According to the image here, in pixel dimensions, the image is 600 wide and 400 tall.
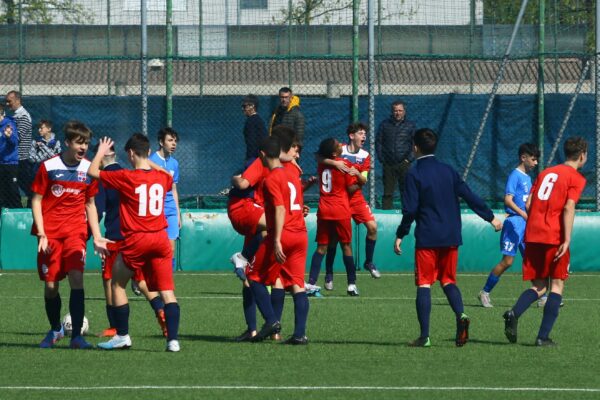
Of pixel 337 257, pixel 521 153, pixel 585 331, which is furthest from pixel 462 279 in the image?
pixel 585 331

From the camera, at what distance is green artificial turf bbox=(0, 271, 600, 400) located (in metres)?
9.03

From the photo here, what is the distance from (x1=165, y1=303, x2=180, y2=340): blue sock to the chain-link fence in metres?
10.1

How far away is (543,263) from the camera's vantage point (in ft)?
38.3

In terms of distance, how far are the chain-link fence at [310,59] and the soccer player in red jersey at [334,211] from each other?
397 cm

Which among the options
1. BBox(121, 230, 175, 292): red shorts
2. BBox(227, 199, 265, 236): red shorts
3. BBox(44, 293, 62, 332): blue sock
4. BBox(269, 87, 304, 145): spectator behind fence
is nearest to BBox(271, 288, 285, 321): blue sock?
BBox(227, 199, 265, 236): red shorts

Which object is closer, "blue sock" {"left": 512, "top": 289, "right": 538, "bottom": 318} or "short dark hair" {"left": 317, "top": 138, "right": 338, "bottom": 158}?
"blue sock" {"left": 512, "top": 289, "right": 538, "bottom": 318}

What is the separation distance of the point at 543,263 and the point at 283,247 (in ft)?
7.31

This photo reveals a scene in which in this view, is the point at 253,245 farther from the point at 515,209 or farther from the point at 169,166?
the point at 515,209

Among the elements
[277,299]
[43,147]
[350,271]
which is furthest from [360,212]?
[277,299]

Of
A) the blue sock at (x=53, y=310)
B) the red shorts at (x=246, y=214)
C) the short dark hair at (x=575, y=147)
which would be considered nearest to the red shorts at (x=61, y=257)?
the blue sock at (x=53, y=310)

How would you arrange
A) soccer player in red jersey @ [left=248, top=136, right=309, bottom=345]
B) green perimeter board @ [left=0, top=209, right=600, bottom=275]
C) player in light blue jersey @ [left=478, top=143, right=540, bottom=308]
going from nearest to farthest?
soccer player in red jersey @ [left=248, top=136, right=309, bottom=345] < player in light blue jersey @ [left=478, top=143, right=540, bottom=308] < green perimeter board @ [left=0, top=209, right=600, bottom=275]

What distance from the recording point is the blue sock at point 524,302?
11539 millimetres

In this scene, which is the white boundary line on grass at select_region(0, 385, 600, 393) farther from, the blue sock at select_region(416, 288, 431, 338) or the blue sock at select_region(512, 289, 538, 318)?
the blue sock at select_region(512, 289, 538, 318)

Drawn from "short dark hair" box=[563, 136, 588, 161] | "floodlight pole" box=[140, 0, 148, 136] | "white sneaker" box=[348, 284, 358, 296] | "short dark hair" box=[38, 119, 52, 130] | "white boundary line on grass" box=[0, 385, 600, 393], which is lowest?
"white sneaker" box=[348, 284, 358, 296]
